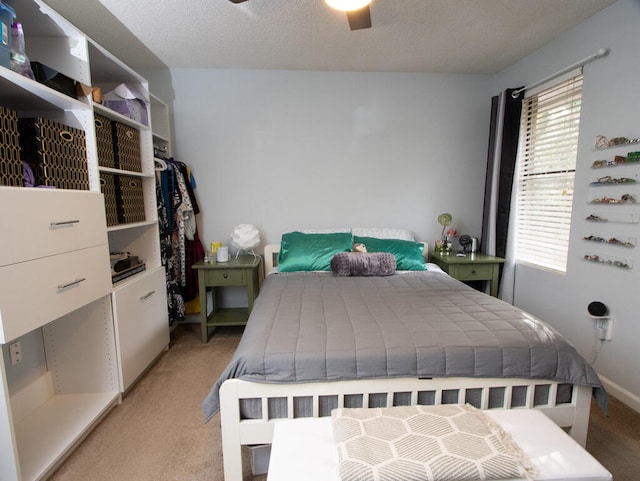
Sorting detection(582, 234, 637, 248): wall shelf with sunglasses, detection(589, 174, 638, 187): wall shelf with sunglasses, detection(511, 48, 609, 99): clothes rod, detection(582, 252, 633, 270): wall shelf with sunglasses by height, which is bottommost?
detection(582, 252, 633, 270): wall shelf with sunglasses

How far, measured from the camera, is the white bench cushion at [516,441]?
0.94 m

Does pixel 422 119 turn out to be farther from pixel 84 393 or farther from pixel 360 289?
pixel 84 393

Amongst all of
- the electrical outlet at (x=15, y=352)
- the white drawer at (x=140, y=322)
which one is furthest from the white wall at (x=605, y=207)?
the electrical outlet at (x=15, y=352)

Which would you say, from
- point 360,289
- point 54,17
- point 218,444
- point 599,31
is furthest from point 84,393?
point 599,31

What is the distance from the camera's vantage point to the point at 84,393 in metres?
1.91

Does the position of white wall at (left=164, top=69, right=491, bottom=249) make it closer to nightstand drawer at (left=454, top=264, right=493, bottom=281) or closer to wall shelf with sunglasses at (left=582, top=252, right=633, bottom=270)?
nightstand drawer at (left=454, top=264, right=493, bottom=281)

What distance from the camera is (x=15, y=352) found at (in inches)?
65.9

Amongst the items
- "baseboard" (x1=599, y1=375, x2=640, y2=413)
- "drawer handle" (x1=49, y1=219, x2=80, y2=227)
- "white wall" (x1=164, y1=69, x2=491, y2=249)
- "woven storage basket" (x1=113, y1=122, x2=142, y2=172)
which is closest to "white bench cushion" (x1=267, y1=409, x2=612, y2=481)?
"baseboard" (x1=599, y1=375, x2=640, y2=413)

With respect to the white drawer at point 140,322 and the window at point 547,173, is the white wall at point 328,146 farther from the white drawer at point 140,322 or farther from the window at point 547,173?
the white drawer at point 140,322

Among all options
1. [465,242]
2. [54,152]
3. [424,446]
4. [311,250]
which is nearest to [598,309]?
[465,242]

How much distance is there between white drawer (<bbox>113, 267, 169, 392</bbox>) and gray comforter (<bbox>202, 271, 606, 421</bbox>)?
0.89 metres

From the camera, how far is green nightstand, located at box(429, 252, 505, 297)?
110 inches

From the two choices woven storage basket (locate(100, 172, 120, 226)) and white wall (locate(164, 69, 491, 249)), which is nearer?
woven storage basket (locate(100, 172, 120, 226))

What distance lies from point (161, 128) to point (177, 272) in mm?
1302
